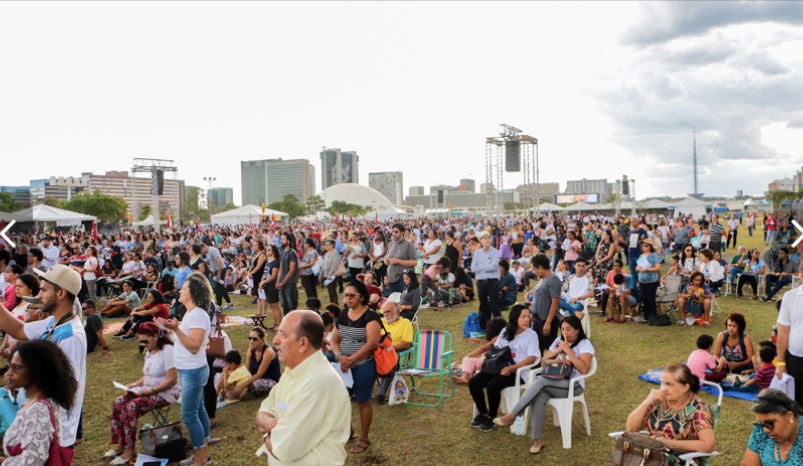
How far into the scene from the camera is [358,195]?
13812 centimetres

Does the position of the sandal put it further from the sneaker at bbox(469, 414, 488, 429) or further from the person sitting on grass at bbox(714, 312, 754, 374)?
the person sitting on grass at bbox(714, 312, 754, 374)

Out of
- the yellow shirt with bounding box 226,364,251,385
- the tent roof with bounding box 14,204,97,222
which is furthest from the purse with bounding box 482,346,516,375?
the tent roof with bounding box 14,204,97,222

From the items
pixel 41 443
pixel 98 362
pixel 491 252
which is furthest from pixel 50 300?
pixel 491 252

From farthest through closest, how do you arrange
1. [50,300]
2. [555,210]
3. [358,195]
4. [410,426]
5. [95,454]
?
[358,195] → [555,210] → [410,426] → [95,454] → [50,300]

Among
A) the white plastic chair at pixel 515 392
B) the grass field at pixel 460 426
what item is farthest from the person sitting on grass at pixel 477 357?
the white plastic chair at pixel 515 392

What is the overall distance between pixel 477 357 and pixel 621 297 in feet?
16.6

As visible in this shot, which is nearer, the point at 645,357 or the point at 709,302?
the point at 645,357

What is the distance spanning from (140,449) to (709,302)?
363 inches

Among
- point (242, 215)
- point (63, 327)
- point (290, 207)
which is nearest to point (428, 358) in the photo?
point (63, 327)

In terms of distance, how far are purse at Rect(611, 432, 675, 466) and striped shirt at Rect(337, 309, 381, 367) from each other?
7.14 feet

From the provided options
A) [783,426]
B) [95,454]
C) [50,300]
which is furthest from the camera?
[95,454]

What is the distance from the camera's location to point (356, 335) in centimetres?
494

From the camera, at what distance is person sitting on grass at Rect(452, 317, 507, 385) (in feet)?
20.4

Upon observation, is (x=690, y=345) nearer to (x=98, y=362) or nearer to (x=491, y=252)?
(x=491, y=252)
